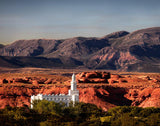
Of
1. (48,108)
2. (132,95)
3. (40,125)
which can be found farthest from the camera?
(132,95)

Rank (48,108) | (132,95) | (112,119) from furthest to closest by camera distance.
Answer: (132,95)
(48,108)
(112,119)

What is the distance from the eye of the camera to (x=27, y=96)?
174125 millimetres

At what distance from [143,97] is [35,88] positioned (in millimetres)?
40975

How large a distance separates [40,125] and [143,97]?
78.7 metres

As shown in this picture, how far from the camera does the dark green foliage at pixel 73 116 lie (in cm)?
11095

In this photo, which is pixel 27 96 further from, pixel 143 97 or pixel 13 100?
pixel 143 97

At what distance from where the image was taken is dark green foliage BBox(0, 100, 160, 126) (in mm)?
110950

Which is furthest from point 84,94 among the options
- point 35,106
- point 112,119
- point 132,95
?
point 112,119

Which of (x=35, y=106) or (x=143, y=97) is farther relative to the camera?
(x=143, y=97)

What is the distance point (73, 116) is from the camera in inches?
5084

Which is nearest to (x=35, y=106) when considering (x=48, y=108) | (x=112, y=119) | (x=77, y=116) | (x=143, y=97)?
(x=48, y=108)

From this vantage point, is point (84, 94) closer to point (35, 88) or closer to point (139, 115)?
point (35, 88)

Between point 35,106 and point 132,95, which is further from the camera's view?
point 132,95

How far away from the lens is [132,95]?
184125 millimetres
